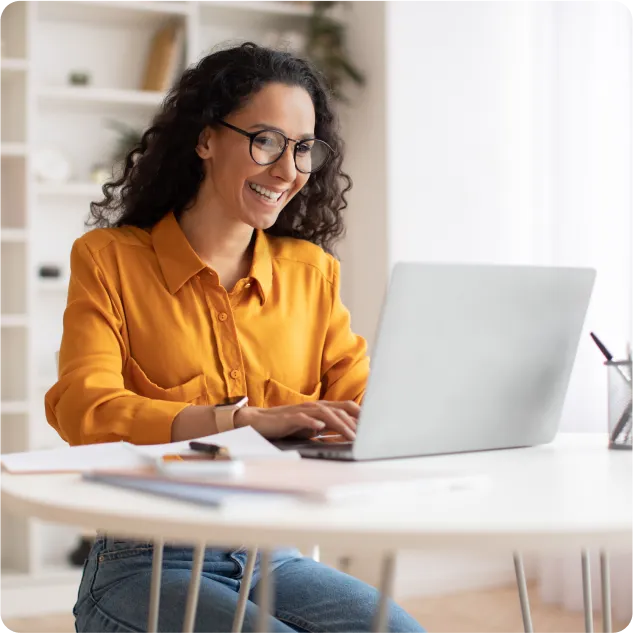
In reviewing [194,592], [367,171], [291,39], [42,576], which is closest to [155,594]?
[194,592]

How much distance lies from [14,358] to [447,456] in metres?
2.60

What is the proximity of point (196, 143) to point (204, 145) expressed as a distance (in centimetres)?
2

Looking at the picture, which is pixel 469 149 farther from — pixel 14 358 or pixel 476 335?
pixel 476 335

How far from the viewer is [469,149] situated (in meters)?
3.45

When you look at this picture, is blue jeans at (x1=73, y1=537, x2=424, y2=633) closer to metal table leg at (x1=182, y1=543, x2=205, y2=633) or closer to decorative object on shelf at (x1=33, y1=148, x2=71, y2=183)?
metal table leg at (x1=182, y1=543, x2=205, y2=633)

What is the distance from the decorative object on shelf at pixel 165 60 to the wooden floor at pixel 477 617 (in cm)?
185

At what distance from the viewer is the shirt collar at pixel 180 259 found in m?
1.56

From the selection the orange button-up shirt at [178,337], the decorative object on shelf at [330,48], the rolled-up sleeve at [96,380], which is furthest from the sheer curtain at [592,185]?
the rolled-up sleeve at [96,380]

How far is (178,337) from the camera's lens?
4.98 feet

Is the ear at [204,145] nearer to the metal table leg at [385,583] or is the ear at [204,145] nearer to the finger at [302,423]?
the finger at [302,423]

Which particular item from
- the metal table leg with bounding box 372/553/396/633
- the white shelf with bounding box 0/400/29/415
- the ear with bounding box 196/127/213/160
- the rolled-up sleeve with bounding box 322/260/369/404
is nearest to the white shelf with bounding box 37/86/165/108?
the white shelf with bounding box 0/400/29/415

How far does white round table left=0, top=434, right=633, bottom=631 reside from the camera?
0.72m

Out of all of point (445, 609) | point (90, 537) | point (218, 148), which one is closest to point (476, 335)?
point (218, 148)

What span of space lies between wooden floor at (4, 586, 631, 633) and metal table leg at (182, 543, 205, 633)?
6.20 ft
